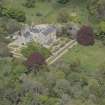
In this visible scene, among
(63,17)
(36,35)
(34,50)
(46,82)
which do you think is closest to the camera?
(46,82)

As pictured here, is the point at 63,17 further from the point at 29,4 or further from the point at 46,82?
the point at 46,82

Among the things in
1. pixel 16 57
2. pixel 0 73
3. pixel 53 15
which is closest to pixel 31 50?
pixel 16 57

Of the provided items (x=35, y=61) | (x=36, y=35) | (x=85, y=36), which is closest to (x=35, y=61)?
(x=35, y=61)

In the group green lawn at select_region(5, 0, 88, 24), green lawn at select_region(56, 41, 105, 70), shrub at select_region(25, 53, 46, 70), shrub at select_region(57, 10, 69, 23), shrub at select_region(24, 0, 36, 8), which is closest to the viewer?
shrub at select_region(25, 53, 46, 70)

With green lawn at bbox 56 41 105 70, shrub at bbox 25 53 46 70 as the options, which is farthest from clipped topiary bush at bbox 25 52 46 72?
green lawn at bbox 56 41 105 70

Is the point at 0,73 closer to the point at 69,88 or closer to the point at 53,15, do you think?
the point at 69,88

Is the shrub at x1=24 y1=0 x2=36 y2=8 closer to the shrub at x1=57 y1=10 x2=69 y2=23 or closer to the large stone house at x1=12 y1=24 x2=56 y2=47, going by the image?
the shrub at x1=57 y1=10 x2=69 y2=23
